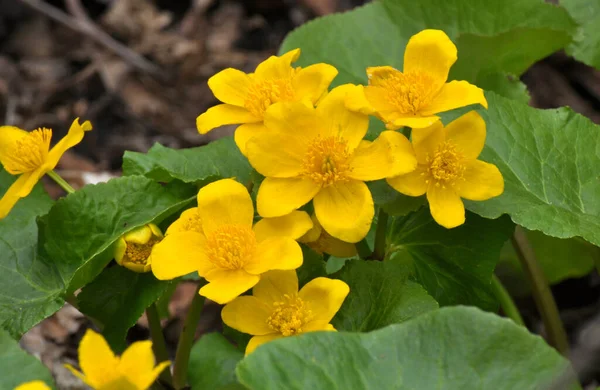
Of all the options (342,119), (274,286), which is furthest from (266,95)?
(274,286)

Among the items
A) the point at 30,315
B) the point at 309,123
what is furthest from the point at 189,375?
the point at 309,123

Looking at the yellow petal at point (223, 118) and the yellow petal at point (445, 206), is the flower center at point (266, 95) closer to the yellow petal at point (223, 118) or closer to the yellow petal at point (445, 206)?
the yellow petal at point (223, 118)

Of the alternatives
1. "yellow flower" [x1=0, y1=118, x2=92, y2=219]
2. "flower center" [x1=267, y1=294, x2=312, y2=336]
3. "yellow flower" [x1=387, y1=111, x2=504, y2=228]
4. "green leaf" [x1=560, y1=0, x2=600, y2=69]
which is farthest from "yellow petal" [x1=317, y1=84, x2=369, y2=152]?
"green leaf" [x1=560, y1=0, x2=600, y2=69]

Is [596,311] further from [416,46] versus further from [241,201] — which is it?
[241,201]

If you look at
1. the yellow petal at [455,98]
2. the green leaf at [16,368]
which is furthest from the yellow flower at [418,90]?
the green leaf at [16,368]

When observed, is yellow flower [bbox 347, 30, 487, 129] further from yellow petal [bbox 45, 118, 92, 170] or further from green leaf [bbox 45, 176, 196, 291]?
yellow petal [bbox 45, 118, 92, 170]
